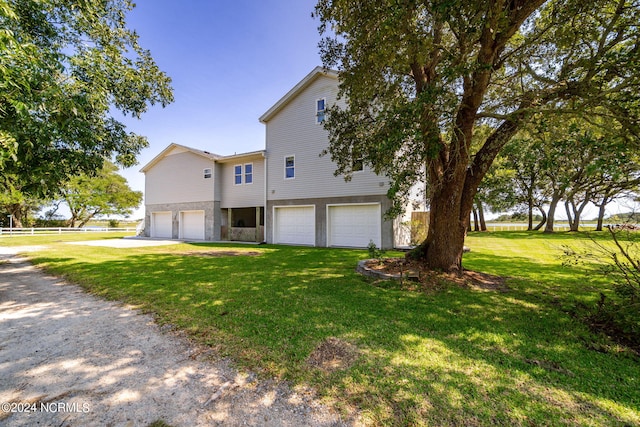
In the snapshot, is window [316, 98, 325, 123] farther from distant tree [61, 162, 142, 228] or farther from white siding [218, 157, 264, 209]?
distant tree [61, 162, 142, 228]

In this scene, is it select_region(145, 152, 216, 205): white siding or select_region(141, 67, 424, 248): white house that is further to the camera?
select_region(145, 152, 216, 205): white siding

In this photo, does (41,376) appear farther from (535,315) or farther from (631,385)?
(535,315)

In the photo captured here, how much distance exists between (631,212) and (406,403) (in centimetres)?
455

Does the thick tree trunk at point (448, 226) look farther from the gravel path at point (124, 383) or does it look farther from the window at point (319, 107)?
the window at point (319, 107)

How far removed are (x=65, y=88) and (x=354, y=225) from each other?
36.0 ft

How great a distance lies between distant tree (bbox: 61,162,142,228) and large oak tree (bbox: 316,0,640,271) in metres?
34.3

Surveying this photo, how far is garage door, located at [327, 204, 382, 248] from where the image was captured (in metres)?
12.8

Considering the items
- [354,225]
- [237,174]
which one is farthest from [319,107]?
[237,174]

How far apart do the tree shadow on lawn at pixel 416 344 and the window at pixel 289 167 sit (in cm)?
933

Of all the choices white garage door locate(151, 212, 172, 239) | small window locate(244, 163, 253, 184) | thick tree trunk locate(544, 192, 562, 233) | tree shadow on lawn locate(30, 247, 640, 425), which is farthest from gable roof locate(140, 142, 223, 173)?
thick tree trunk locate(544, 192, 562, 233)

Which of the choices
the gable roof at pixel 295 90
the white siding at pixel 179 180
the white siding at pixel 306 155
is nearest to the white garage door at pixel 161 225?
the white siding at pixel 179 180

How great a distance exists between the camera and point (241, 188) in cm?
1748

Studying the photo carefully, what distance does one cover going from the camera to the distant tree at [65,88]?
412 cm

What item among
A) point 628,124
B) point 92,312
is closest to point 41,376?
point 92,312
